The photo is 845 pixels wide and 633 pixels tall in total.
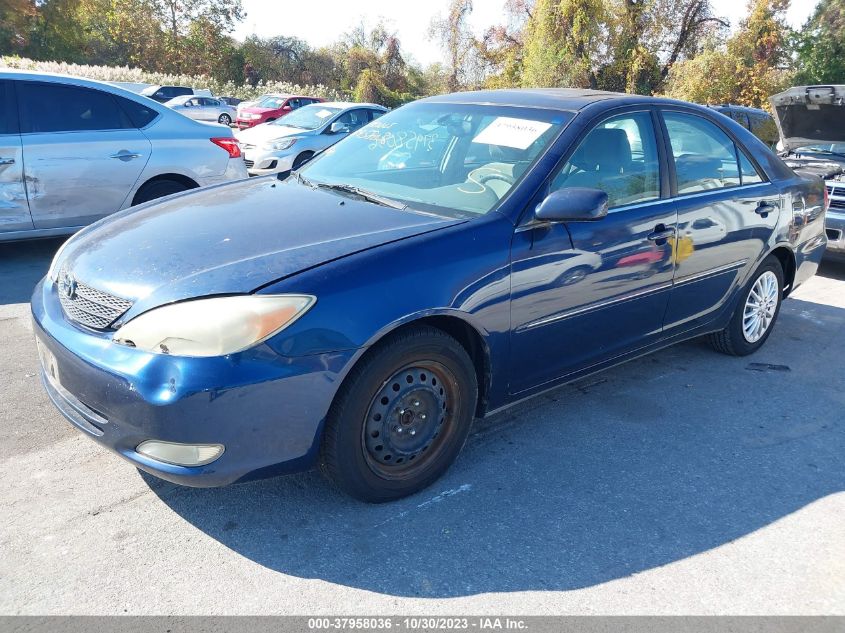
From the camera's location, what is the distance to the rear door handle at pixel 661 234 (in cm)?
371

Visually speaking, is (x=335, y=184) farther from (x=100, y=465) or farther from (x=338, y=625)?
(x=338, y=625)

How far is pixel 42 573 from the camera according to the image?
244cm

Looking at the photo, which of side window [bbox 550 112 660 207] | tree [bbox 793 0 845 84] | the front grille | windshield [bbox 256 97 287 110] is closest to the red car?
windshield [bbox 256 97 287 110]

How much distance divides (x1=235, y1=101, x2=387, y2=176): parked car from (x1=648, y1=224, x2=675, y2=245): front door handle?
7755mm

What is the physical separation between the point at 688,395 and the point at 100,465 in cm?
324

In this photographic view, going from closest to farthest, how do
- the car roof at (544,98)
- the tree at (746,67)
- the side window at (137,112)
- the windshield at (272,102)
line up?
the car roof at (544,98), the side window at (137,112), the tree at (746,67), the windshield at (272,102)

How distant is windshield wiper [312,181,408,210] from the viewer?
130 inches

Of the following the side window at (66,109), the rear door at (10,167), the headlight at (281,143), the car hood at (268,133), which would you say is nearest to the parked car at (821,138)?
the side window at (66,109)

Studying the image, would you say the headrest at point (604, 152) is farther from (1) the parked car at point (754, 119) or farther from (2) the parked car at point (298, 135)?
(2) the parked car at point (298, 135)

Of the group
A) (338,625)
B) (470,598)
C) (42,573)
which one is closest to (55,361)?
(42,573)

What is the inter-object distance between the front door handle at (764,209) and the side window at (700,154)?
0.23 metres

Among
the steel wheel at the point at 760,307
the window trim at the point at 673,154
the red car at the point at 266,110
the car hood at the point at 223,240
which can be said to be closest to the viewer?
the car hood at the point at 223,240

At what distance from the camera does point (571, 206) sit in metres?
3.08

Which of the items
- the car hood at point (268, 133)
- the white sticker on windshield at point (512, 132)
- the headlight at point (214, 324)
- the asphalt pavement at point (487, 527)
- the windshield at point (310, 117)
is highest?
the white sticker on windshield at point (512, 132)
